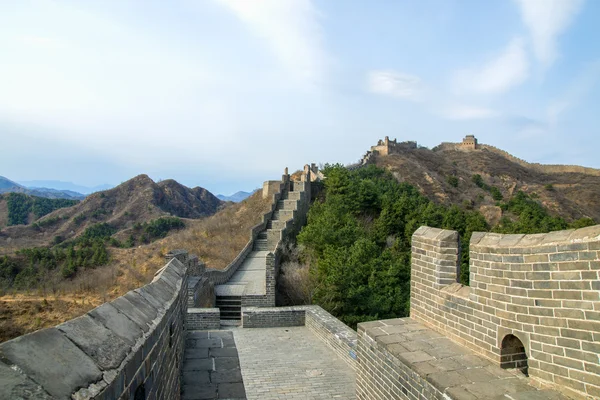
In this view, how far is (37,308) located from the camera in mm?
15156

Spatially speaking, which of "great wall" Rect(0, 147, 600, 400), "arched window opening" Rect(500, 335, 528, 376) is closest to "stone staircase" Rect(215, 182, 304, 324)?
"great wall" Rect(0, 147, 600, 400)

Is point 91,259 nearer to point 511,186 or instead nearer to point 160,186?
point 160,186

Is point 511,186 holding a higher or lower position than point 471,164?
lower

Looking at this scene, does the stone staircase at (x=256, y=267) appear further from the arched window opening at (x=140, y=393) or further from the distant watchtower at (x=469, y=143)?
the distant watchtower at (x=469, y=143)

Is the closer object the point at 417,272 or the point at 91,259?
the point at 417,272

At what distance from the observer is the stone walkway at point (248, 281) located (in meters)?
13.3

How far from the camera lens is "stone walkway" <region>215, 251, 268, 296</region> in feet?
43.7

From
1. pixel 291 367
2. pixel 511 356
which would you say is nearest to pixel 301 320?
pixel 291 367

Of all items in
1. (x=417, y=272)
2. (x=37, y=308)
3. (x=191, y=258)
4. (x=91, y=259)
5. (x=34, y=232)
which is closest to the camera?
(x=417, y=272)

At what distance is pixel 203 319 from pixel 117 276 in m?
12.8

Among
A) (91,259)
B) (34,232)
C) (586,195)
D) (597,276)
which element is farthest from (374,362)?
(586,195)

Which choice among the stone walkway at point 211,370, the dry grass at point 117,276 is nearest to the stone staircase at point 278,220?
the dry grass at point 117,276

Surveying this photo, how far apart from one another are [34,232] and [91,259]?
83.4 feet

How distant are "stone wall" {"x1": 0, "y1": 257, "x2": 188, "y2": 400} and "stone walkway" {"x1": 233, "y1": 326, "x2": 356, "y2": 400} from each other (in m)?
3.28
